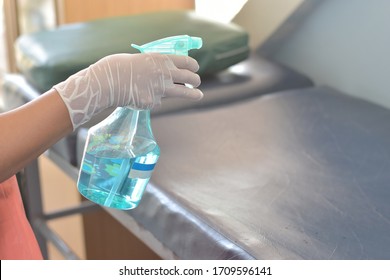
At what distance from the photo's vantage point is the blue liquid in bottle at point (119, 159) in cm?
113

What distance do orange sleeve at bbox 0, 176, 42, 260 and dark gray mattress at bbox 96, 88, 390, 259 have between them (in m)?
0.23

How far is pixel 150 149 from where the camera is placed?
1152mm

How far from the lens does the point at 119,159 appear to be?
1.12 metres

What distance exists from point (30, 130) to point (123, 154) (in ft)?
0.64

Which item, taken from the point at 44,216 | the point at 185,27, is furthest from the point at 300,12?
the point at 44,216

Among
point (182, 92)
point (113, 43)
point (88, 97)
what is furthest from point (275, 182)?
point (113, 43)

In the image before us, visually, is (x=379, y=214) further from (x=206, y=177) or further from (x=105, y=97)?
(x=105, y=97)

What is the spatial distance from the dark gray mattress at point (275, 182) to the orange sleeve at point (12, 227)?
23 centimetres

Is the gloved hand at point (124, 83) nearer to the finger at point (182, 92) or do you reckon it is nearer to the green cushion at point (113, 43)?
the finger at point (182, 92)

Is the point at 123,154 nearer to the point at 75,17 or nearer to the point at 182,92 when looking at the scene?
the point at 182,92

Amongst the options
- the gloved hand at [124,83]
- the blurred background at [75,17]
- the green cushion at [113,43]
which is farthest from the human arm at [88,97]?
the blurred background at [75,17]

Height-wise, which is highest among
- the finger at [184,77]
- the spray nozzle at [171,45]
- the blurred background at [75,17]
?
the spray nozzle at [171,45]

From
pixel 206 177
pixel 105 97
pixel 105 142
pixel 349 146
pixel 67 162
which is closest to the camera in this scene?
pixel 105 97
